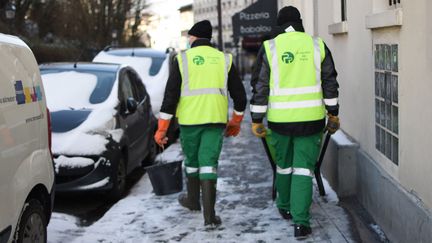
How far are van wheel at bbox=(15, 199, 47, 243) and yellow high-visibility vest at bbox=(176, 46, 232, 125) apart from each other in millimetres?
1636

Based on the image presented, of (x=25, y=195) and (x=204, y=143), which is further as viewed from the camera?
(x=204, y=143)

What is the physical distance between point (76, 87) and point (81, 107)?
0.57 m

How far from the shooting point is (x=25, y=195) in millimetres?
4250

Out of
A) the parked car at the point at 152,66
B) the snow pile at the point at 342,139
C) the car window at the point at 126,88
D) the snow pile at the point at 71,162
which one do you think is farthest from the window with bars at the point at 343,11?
the parked car at the point at 152,66

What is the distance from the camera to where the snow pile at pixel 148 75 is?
1174 centimetres

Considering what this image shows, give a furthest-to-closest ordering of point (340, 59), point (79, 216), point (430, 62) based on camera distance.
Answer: point (340, 59), point (79, 216), point (430, 62)

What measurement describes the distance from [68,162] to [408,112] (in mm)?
3754

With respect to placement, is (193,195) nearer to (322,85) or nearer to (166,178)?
(166,178)

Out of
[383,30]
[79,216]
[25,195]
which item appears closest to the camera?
[25,195]

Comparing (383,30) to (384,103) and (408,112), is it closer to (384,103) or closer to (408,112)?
(384,103)

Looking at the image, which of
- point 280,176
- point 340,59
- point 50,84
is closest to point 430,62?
point 280,176

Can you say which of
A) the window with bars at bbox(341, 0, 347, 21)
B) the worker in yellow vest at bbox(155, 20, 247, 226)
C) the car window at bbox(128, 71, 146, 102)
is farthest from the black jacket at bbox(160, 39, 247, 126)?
the car window at bbox(128, 71, 146, 102)

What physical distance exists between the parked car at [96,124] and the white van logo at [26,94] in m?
2.16

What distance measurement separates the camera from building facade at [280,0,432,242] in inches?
166
